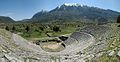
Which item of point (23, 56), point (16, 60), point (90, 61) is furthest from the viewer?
point (23, 56)

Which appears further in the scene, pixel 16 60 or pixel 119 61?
pixel 16 60

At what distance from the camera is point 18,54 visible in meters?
20.2

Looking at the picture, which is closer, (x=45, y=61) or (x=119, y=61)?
(x=119, y=61)

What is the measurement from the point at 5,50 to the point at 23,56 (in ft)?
6.37

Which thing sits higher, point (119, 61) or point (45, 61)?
point (119, 61)

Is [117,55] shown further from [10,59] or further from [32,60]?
[10,59]

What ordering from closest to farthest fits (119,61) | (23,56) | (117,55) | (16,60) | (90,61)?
(119,61) → (117,55) → (90,61) → (16,60) → (23,56)

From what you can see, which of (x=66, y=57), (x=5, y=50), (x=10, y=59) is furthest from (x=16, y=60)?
(x=66, y=57)

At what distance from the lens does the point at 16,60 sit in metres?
18.4

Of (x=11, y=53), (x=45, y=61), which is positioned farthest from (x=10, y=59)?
(x=45, y=61)

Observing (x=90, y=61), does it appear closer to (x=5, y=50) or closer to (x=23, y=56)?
(x=23, y=56)

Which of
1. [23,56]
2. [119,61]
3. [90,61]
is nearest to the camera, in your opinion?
[119,61]

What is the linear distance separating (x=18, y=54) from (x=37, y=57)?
77.6 inches

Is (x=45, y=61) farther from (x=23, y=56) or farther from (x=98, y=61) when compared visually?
(x=98, y=61)
